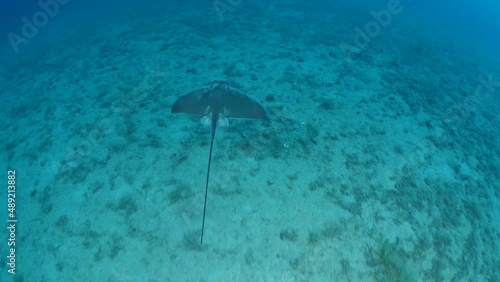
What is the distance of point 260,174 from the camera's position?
3908mm

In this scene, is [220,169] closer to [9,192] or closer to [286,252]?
[286,252]

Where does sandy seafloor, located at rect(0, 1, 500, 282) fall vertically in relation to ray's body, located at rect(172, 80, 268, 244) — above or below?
below

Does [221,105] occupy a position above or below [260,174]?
above

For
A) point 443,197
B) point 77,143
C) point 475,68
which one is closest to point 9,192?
point 77,143

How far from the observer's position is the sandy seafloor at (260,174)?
10.9 ft

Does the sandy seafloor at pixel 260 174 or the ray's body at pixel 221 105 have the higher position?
the ray's body at pixel 221 105

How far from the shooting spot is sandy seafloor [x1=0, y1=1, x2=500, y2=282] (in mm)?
3312

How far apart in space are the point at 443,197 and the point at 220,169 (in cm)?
308

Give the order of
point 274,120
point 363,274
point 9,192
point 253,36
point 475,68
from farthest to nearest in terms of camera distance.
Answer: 1. point 475,68
2. point 253,36
3. point 274,120
4. point 9,192
5. point 363,274

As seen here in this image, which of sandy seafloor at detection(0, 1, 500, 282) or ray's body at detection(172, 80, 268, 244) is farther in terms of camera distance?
ray's body at detection(172, 80, 268, 244)

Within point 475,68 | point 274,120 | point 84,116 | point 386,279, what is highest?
point 274,120

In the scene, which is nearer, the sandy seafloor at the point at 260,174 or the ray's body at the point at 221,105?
the sandy seafloor at the point at 260,174

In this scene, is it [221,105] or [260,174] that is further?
[221,105]

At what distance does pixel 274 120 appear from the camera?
4676 mm
